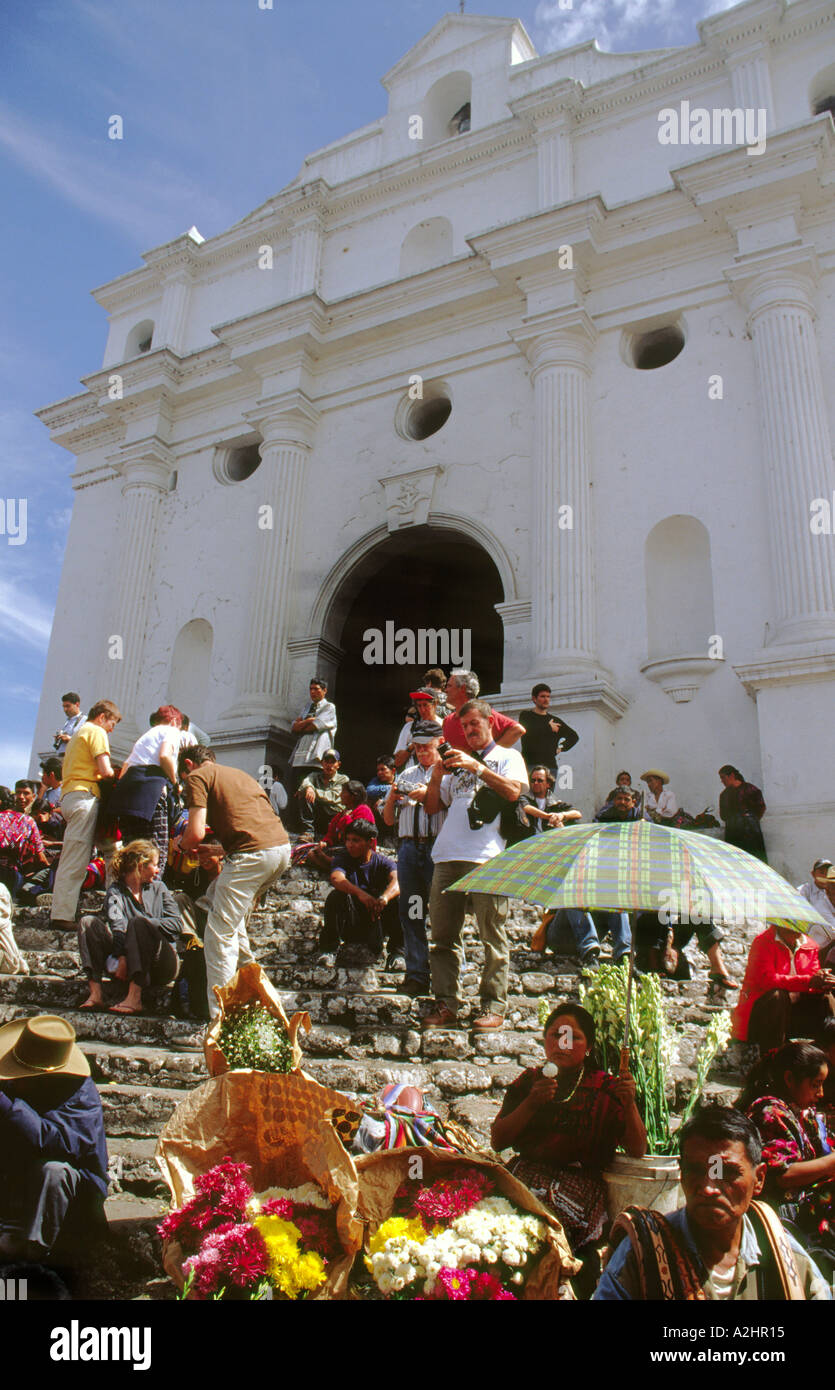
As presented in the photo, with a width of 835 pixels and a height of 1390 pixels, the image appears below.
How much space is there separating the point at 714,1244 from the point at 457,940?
288 cm

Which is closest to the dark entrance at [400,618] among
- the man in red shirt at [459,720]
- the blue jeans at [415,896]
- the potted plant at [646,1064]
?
the man in red shirt at [459,720]

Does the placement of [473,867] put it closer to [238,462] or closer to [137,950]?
[137,950]

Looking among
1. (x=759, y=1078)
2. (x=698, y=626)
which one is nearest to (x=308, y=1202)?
(x=759, y=1078)

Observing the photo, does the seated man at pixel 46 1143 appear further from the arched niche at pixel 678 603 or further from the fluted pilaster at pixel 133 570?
the fluted pilaster at pixel 133 570

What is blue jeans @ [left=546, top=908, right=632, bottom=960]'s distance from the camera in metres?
6.04

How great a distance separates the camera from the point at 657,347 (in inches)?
498

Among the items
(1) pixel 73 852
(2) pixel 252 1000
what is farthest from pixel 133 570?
(2) pixel 252 1000

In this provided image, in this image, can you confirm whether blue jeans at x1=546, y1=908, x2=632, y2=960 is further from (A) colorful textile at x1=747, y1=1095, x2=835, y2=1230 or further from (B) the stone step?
(B) the stone step

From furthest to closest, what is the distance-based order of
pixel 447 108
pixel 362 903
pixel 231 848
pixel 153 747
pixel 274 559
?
pixel 447 108 < pixel 274 559 < pixel 153 747 < pixel 362 903 < pixel 231 848

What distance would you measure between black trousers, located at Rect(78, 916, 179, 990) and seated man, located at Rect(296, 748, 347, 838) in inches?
153

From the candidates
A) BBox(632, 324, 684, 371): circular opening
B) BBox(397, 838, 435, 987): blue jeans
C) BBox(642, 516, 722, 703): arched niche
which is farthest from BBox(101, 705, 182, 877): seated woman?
BBox(632, 324, 684, 371): circular opening

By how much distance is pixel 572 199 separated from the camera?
40.5 ft

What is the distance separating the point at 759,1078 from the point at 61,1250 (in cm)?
279

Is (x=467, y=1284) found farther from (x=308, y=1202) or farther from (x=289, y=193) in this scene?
(x=289, y=193)
